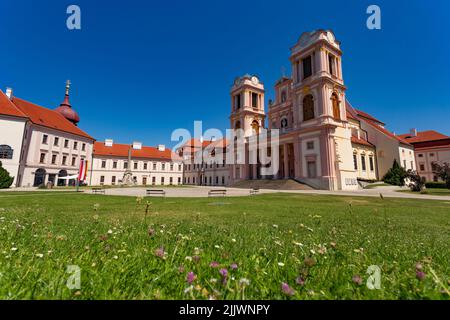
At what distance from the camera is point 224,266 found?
6.56 ft

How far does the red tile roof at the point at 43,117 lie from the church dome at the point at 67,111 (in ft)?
27.6

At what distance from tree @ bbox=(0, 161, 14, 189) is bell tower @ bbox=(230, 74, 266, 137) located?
4148cm

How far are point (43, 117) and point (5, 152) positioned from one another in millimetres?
11394

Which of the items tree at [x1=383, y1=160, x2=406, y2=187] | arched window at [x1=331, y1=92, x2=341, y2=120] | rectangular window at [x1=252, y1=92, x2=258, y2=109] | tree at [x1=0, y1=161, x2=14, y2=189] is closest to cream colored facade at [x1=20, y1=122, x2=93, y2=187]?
tree at [x1=0, y1=161, x2=14, y2=189]

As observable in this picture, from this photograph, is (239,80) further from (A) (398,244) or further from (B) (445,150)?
(A) (398,244)

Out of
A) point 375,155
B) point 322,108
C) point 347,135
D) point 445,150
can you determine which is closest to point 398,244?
point 322,108

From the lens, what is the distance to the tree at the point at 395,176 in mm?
34638

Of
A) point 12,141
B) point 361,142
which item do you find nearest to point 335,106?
point 361,142

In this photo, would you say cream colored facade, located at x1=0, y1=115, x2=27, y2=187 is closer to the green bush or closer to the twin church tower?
the twin church tower

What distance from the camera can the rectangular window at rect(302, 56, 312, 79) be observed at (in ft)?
117

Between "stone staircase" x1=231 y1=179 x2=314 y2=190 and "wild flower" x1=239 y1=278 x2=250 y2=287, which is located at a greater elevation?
"stone staircase" x1=231 y1=179 x2=314 y2=190

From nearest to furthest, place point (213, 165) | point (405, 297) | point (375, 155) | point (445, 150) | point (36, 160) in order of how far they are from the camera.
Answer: point (405, 297) → point (36, 160) → point (375, 155) → point (445, 150) → point (213, 165)
